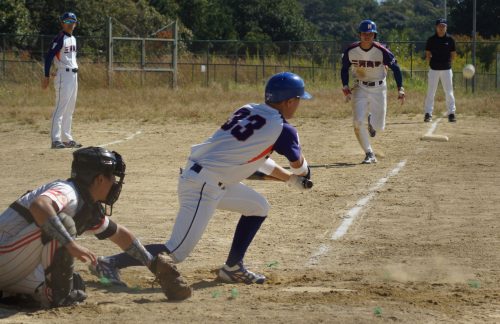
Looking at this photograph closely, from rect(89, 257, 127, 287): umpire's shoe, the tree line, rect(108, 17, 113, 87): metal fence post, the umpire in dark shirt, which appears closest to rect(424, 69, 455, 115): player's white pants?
the umpire in dark shirt

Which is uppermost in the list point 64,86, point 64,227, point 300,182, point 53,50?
point 53,50

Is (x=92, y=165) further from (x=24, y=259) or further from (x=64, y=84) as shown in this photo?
(x=64, y=84)

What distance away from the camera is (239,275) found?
732cm

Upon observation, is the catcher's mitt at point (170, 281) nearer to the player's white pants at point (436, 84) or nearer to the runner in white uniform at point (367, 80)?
the runner in white uniform at point (367, 80)

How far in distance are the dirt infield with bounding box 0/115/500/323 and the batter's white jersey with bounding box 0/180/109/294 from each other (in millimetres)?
280

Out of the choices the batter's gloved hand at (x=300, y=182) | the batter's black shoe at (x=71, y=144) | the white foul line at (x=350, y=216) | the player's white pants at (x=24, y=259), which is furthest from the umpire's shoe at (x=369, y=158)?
the player's white pants at (x=24, y=259)

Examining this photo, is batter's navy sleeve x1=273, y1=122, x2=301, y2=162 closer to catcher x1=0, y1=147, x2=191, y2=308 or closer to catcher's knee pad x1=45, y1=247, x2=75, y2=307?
catcher x1=0, y1=147, x2=191, y2=308

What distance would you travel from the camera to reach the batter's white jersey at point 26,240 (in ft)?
20.4

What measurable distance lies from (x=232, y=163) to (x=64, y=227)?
1555mm


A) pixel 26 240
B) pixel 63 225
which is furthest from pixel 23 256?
pixel 63 225

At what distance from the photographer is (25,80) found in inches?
1367

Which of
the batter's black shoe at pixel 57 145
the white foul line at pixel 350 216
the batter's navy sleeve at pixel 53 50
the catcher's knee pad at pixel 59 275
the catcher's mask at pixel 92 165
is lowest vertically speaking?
the white foul line at pixel 350 216

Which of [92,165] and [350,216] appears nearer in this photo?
[92,165]

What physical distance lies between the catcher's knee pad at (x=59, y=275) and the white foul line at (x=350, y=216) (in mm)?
2469
